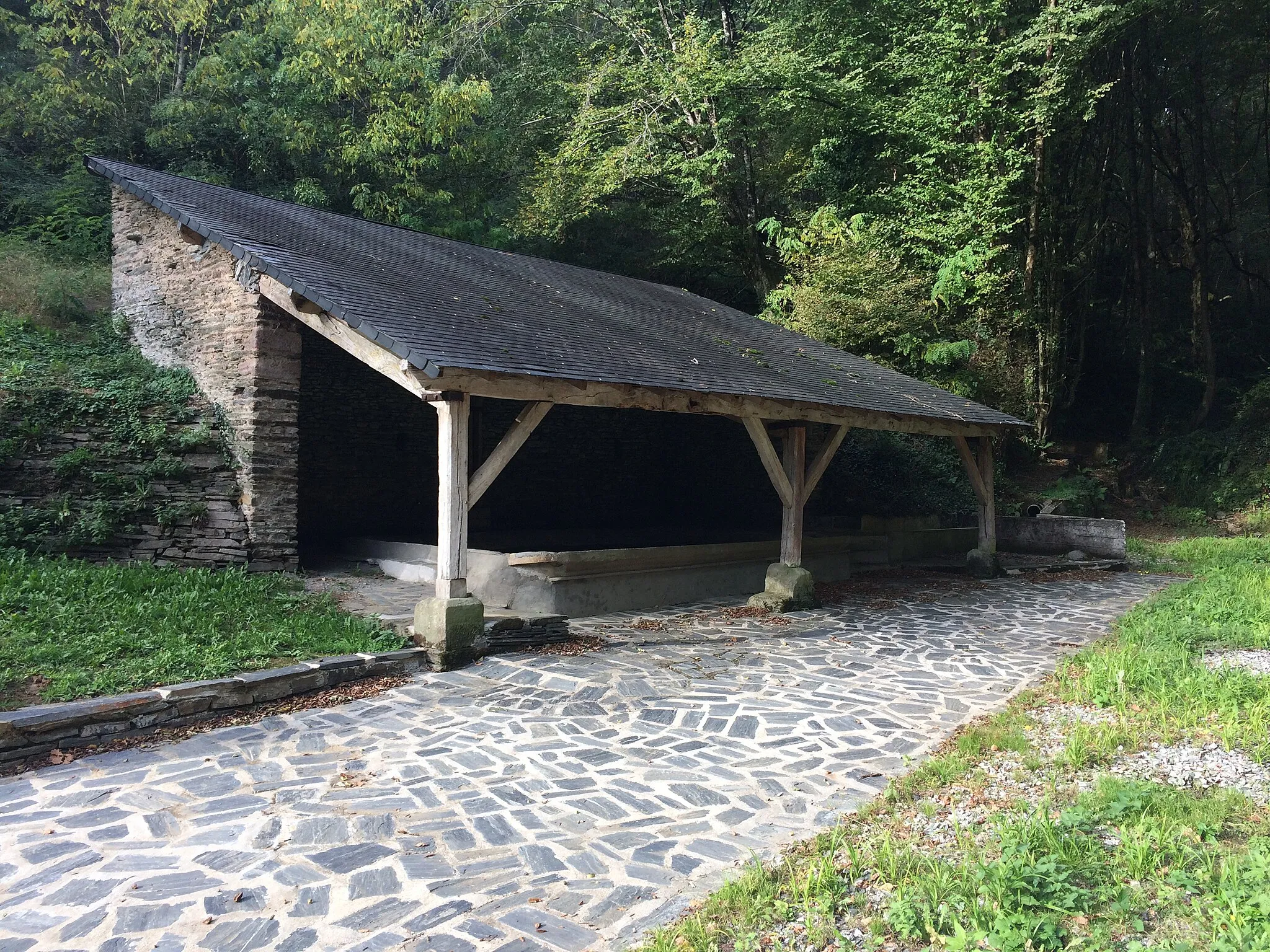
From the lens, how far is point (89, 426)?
24.2ft

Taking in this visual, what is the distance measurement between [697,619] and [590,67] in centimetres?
1330

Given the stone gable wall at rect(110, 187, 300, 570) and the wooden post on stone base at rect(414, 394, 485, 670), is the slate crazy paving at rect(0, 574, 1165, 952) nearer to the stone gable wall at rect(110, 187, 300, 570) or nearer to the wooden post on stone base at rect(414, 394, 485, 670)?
the wooden post on stone base at rect(414, 394, 485, 670)

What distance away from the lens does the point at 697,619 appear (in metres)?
7.71

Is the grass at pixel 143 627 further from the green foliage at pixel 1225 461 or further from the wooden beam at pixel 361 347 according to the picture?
the green foliage at pixel 1225 461

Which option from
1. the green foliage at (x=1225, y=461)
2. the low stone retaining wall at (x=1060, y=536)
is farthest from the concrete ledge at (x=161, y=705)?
the green foliage at (x=1225, y=461)

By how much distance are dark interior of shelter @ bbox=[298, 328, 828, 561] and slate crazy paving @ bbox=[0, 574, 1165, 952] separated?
4.21 metres

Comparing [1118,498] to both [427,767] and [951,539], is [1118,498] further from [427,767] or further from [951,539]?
[427,767]

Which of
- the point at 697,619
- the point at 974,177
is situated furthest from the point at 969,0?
the point at 697,619

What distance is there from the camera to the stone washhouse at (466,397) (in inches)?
232

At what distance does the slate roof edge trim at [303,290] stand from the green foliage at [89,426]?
1.71 meters

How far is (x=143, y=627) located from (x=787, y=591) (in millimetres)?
5625

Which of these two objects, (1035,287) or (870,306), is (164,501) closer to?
(870,306)

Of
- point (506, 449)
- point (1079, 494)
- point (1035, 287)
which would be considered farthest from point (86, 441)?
point (1079, 494)

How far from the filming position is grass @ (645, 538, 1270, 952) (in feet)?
7.86
